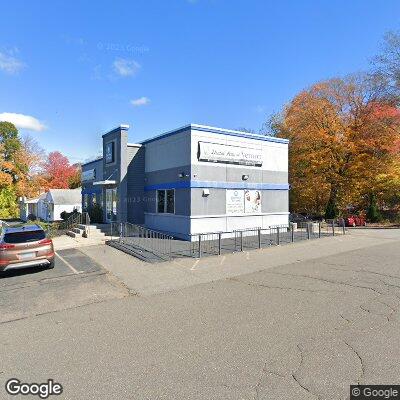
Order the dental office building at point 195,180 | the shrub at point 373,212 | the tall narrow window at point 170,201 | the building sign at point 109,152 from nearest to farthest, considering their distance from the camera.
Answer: the dental office building at point 195,180
the tall narrow window at point 170,201
the building sign at point 109,152
the shrub at point 373,212

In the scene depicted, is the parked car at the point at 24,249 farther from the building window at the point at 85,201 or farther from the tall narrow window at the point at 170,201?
the building window at the point at 85,201

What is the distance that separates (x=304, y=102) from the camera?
30891 mm

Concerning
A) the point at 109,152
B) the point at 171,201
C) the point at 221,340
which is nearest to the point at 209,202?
the point at 171,201

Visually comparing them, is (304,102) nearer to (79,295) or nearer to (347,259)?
(347,259)

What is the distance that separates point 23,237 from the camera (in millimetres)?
10695

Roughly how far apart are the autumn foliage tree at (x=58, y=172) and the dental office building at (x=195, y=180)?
36341 millimetres

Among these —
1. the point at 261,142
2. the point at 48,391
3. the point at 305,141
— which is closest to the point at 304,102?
the point at 305,141

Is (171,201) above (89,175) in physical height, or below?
below

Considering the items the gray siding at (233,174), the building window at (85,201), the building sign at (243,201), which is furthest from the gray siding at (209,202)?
the building window at (85,201)

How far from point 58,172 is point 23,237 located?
49676 mm

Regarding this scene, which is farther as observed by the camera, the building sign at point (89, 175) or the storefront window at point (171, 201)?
the building sign at point (89, 175)

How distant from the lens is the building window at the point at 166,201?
18.3 metres

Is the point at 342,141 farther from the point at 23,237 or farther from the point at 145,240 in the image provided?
the point at 23,237

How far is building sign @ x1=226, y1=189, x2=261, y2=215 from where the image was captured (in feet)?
60.2
